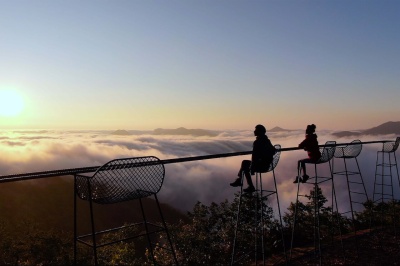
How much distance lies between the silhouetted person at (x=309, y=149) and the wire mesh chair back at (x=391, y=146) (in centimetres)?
398

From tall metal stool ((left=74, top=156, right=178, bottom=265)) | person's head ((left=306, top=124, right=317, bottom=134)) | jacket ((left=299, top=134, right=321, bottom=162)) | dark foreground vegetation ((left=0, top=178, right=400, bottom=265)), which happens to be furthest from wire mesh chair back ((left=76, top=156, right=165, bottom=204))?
dark foreground vegetation ((left=0, top=178, right=400, bottom=265))

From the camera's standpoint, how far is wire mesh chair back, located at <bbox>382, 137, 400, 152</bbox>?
9947 mm

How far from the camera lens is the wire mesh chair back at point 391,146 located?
995 centimetres

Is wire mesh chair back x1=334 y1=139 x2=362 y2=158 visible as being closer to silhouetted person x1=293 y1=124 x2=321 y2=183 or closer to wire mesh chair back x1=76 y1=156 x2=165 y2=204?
silhouetted person x1=293 y1=124 x2=321 y2=183

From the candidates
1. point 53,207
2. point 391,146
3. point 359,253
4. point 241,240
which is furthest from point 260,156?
point 53,207

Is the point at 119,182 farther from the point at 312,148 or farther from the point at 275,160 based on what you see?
the point at 312,148

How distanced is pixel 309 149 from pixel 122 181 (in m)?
4.82

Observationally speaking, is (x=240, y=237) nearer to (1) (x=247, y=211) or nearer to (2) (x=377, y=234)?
(1) (x=247, y=211)

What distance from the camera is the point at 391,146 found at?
10281mm

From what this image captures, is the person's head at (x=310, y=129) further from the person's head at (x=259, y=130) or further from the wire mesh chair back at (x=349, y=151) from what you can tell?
the person's head at (x=259, y=130)

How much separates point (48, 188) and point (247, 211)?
11493cm

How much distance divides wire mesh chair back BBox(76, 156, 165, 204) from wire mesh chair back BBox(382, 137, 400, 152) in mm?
8699

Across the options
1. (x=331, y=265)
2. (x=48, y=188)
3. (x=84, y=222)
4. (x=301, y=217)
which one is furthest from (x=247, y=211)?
(x=48, y=188)

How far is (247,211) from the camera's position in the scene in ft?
106
